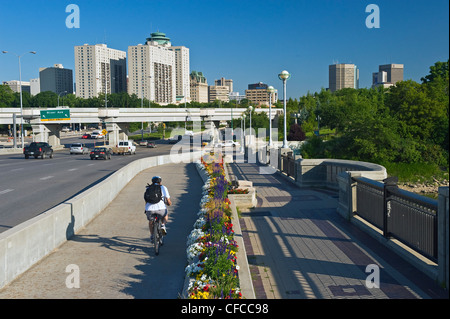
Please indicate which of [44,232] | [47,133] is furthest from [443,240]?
[47,133]

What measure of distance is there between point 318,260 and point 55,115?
68.2 m

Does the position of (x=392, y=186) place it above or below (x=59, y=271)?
above

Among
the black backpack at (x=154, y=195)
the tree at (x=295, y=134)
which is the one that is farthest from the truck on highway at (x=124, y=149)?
the black backpack at (x=154, y=195)

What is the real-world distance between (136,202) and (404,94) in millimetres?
47817

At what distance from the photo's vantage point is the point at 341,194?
12.8 metres

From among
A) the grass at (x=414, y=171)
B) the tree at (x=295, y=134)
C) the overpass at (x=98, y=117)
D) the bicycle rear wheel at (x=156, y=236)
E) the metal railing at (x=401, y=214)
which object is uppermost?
the overpass at (x=98, y=117)

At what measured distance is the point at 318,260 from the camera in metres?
Answer: 8.44

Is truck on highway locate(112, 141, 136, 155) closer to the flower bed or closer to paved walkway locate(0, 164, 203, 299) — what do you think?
paved walkway locate(0, 164, 203, 299)

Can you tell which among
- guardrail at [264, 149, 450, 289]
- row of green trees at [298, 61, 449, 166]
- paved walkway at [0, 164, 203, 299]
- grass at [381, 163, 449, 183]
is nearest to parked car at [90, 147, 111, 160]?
row of green trees at [298, 61, 449, 166]

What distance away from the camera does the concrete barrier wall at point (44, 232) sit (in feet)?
25.4

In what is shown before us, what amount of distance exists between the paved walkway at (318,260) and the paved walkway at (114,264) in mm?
1642

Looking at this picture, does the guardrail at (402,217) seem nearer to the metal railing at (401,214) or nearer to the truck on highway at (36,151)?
the metal railing at (401,214)
